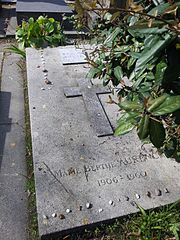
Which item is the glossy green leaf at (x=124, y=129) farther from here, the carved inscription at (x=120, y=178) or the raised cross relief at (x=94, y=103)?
the raised cross relief at (x=94, y=103)

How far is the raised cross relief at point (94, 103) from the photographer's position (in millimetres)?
2748

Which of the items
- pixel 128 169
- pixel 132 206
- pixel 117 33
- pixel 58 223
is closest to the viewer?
pixel 117 33

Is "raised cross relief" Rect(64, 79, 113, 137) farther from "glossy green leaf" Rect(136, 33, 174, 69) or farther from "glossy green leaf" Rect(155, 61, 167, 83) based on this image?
"glossy green leaf" Rect(136, 33, 174, 69)

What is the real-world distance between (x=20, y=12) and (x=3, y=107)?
289cm

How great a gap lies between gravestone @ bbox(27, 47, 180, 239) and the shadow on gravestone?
281mm

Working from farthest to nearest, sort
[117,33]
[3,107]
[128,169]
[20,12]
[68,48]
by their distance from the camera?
1. [20,12]
2. [68,48]
3. [3,107]
4. [128,169]
5. [117,33]

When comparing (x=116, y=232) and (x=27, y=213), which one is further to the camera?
(x=27, y=213)

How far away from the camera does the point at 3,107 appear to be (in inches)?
128

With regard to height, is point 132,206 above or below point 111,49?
below

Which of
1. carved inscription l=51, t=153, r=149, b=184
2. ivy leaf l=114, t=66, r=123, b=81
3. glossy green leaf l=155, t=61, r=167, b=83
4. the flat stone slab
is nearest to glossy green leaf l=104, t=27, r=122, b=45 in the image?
ivy leaf l=114, t=66, r=123, b=81

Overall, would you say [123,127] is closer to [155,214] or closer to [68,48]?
[155,214]

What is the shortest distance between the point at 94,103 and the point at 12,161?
105 cm

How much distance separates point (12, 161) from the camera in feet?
8.32

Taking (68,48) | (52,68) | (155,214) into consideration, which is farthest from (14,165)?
(68,48)
